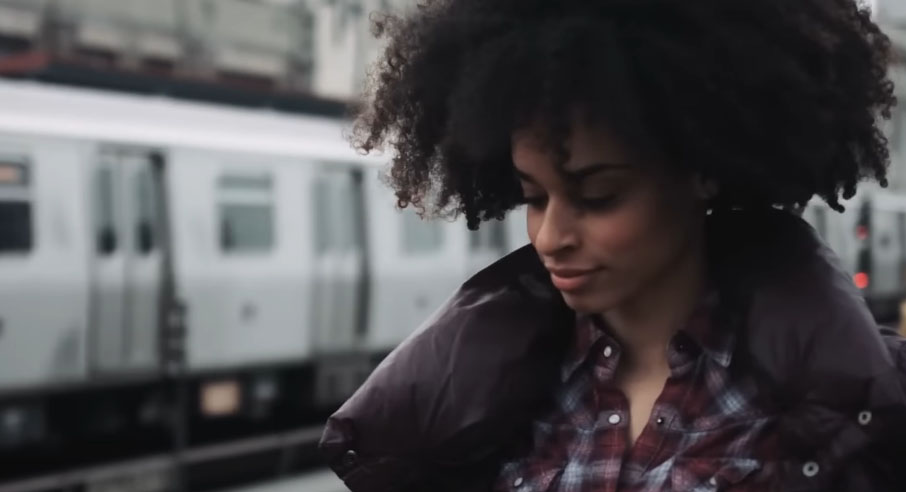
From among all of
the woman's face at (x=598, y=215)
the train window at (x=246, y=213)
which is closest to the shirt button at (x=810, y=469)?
the woman's face at (x=598, y=215)

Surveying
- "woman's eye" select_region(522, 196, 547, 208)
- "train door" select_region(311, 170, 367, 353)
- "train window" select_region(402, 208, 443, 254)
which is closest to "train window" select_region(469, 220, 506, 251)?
"train window" select_region(402, 208, 443, 254)

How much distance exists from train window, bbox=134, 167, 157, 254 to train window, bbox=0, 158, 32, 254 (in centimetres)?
86

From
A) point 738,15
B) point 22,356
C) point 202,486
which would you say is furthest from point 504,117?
point 202,486

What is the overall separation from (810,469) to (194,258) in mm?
8687

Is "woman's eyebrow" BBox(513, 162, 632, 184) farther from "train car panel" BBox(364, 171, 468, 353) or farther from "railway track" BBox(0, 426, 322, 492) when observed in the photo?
"train car panel" BBox(364, 171, 468, 353)

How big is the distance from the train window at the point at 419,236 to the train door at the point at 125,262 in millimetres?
2642

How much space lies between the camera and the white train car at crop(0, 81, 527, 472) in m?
8.88

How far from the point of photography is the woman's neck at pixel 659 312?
5.37ft

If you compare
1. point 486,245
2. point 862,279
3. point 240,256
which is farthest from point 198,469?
point 862,279

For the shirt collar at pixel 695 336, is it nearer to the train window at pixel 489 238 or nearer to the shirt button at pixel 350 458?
the shirt button at pixel 350 458

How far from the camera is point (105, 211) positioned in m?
9.27

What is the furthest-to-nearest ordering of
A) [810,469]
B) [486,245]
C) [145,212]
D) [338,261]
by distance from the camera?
[486,245] → [338,261] → [145,212] → [810,469]

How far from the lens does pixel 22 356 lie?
28.9 ft

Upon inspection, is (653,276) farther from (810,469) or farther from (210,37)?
(210,37)
